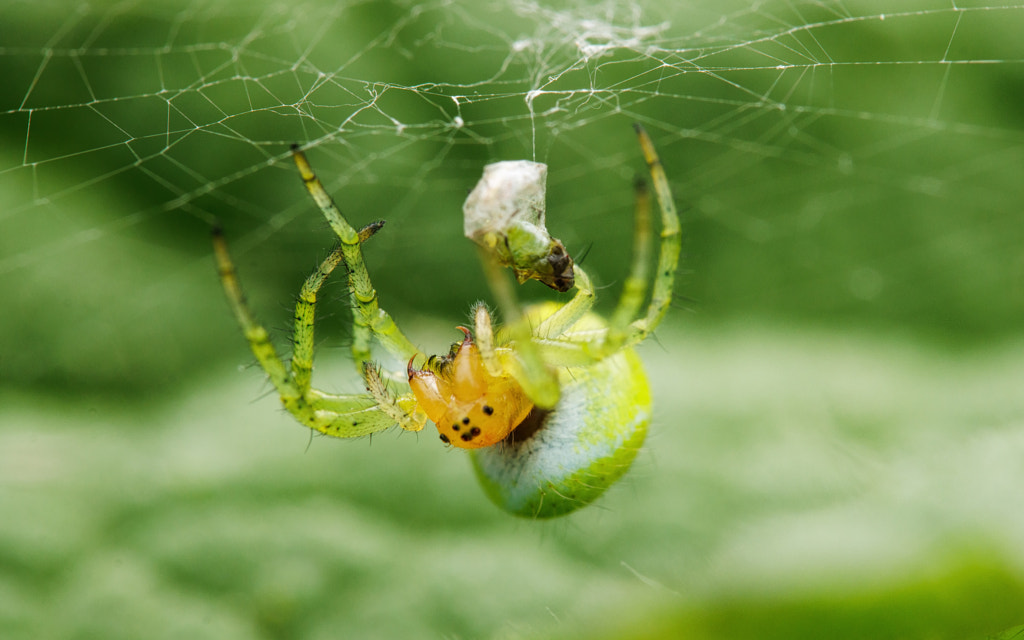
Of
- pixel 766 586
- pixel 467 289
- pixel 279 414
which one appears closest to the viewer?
pixel 766 586

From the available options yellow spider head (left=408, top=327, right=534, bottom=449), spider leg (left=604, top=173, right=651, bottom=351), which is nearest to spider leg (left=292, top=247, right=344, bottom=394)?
yellow spider head (left=408, top=327, right=534, bottom=449)

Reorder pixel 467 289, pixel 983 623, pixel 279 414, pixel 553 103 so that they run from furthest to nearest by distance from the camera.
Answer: pixel 467 289, pixel 279 414, pixel 553 103, pixel 983 623

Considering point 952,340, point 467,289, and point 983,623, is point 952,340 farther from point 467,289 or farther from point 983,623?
point 467,289

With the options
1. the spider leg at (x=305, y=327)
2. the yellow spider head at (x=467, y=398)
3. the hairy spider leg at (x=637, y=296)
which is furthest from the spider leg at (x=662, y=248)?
the spider leg at (x=305, y=327)

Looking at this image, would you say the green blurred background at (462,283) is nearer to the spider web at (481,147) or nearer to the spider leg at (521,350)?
the spider web at (481,147)

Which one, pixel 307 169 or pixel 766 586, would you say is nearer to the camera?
pixel 307 169

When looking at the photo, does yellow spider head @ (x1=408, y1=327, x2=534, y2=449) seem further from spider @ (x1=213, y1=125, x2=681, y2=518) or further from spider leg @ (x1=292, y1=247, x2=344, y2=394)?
spider leg @ (x1=292, y1=247, x2=344, y2=394)

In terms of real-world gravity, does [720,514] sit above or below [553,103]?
below

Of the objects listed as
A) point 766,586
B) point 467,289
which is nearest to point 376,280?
point 467,289
